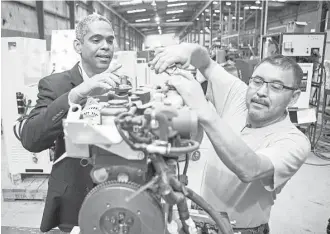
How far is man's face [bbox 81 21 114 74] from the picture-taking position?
4.12ft

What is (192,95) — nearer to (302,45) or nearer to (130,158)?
(130,158)

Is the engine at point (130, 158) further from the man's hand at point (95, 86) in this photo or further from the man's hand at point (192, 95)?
the man's hand at point (95, 86)

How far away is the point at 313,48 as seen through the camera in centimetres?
343

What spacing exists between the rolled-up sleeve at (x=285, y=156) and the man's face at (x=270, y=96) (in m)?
0.13

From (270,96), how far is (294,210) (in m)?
1.82

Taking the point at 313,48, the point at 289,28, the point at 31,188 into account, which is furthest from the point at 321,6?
the point at 31,188

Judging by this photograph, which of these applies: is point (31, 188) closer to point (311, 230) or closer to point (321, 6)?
point (311, 230)

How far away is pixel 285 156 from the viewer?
35.6 inches

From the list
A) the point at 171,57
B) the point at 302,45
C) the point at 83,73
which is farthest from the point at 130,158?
the point at 302,45

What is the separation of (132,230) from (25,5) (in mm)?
5060

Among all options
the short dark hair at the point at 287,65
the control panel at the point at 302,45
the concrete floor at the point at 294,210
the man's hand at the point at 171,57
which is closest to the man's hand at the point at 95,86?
the man's hand at the point at 171,57

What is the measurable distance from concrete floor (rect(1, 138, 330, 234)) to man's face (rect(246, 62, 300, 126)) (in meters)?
1.46

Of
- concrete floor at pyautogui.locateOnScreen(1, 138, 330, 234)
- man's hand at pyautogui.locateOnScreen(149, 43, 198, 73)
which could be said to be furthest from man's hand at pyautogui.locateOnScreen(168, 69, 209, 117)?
Result: concrete floor at pyautogui.locateOnScreen(1, 138, 330, 234)

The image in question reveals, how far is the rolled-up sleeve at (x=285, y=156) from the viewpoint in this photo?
0.89m
